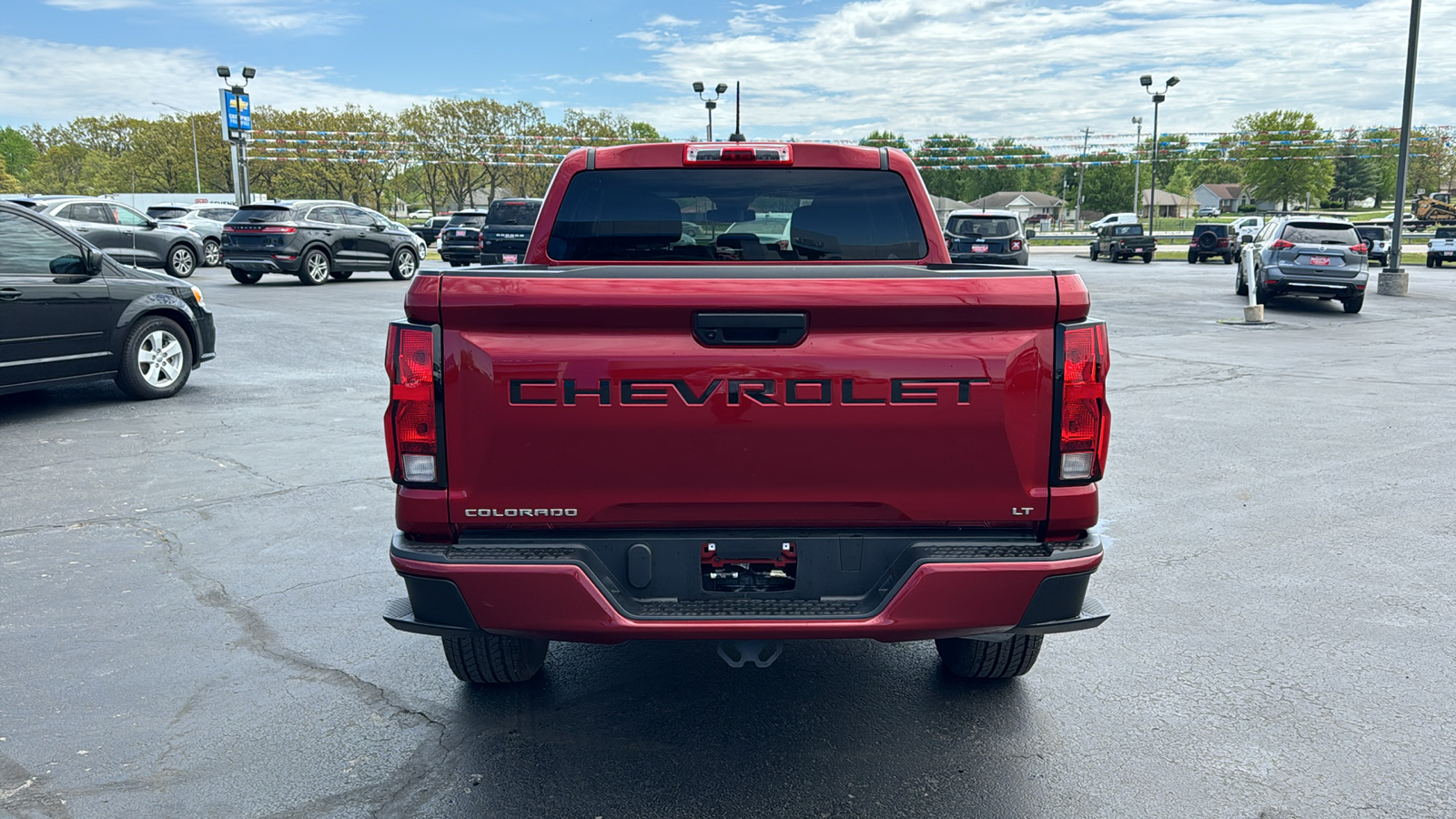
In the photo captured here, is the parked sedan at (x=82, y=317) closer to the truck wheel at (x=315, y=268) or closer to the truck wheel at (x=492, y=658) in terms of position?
the truck wheel at (x=492, y=658)

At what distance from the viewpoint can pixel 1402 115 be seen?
77.4ft

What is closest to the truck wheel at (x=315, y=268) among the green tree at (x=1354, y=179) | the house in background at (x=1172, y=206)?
the house in background at (x=1172, y=206)

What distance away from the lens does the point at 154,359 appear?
9.92 meters

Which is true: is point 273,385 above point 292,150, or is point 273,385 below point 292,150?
below

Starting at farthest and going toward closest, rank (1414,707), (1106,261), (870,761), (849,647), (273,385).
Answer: (1106,261) < (273,385) < (849,647) < (1414,707) < (870,761)

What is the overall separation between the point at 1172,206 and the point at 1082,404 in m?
170

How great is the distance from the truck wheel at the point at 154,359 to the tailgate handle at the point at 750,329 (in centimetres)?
848

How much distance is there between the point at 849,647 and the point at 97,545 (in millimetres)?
3972

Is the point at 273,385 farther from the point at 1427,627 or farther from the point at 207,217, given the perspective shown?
the point at 207,217

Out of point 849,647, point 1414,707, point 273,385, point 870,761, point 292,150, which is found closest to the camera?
point 870,761

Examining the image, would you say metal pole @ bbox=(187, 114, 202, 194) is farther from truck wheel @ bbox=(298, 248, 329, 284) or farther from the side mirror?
the side mirror

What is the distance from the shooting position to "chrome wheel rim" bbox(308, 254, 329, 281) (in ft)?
77.0

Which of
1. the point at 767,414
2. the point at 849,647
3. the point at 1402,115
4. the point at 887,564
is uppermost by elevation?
the point at 1402,115

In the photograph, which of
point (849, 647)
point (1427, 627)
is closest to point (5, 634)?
point (849, 647)
